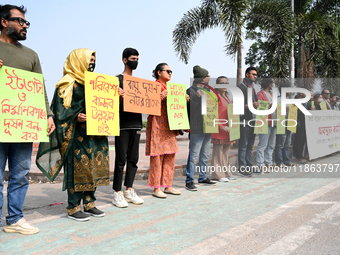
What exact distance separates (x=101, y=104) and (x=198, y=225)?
1.79 meters

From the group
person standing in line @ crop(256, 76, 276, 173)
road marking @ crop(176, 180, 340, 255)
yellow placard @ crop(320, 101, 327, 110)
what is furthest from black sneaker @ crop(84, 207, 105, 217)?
yellow placard @ crop(320, 101, 327, 110)

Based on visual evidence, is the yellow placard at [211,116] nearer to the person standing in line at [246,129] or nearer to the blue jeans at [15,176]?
the person standing in line at [246,129]

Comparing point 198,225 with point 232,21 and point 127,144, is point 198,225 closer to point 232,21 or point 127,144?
point 127,144

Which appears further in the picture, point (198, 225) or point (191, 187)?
point (191, 187)

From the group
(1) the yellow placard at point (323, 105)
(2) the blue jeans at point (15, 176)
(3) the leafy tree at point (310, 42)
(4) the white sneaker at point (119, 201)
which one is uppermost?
(3) the leafy tree at point (310, 42)

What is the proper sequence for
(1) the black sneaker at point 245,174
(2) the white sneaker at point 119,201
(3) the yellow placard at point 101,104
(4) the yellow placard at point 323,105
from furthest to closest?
(4) the yellow placard at point 323,105, (1) the black sneaker at point 245,174, (2) the white sneaker at point 119,201, (3) the yellow placard at point 101,104

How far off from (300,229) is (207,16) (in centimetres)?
1130

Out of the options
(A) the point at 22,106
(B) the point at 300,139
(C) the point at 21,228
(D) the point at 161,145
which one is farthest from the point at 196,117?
(B) the point at 300,139

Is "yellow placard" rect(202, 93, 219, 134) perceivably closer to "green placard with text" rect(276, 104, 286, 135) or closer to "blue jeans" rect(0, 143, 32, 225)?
"green placard with text" rect(276, 104, 286, 135)

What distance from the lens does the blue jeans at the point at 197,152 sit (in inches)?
223

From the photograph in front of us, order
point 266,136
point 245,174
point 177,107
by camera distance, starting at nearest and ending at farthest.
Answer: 1. point 177,107
2. point 245,174
3. point 266,136

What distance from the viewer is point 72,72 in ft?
12.3

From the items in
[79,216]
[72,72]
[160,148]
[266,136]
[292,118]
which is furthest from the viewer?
→ [292,118]

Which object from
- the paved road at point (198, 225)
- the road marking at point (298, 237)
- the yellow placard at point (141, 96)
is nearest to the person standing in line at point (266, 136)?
the paved road at point (198, 225)
